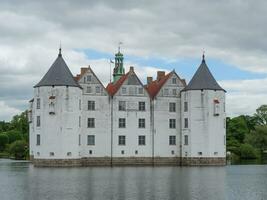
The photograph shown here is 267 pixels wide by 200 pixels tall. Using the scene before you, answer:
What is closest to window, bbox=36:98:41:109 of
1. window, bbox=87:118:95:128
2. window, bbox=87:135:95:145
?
window, bbox=87:118:95:128

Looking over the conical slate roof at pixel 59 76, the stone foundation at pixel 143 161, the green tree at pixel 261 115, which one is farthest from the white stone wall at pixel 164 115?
the green tree at pixel 261 115

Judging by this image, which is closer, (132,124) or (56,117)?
(56,117)

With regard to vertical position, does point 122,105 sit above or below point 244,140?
above

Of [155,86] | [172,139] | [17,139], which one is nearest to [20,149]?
[17,139]

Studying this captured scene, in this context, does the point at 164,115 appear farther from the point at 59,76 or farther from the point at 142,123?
the point at 59,76

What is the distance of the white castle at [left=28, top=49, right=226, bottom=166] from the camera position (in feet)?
194

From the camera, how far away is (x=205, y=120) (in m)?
62.7

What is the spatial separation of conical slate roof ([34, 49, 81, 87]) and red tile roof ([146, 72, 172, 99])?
10.1 m

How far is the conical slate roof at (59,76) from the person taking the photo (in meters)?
58.8

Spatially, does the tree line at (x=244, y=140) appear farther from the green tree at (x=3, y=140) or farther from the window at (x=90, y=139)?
the green tree at (x=3, y=140)

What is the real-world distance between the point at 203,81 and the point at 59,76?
52.0ft

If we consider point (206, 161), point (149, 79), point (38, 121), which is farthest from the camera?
point (149, 79)

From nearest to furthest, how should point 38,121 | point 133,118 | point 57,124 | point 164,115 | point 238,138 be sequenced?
point 57,124, point 38,121, point 133,118, point 164,115, point 238,138

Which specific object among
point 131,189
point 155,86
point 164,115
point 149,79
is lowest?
point 131,189
